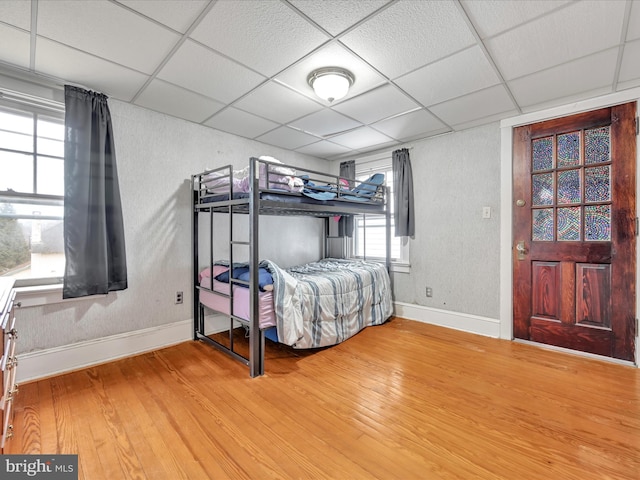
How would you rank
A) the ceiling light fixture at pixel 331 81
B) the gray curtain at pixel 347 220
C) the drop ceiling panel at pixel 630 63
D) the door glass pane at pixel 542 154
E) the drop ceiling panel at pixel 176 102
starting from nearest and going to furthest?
1. the drop ceiling panel at pixel 630 63
2. the ceiling light fixture at pixel 331 81
3. the drop ceiling panel at pixel 176 102
4. the door glass pane at pixel 542 154
5. the gray curtain at pixel 347 220

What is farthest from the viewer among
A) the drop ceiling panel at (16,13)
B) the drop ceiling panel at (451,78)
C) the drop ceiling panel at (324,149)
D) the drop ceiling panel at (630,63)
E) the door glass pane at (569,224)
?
the drop ceiling panel at (324,149)

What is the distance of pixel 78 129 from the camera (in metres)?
2.18

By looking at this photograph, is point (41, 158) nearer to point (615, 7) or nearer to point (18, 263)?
point (18, 263)

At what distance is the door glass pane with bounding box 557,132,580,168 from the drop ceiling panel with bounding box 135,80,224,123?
309 centimetres

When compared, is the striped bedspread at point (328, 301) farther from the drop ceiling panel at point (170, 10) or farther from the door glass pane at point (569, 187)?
the door glass pane at point (569, 187)

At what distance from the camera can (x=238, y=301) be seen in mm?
2371

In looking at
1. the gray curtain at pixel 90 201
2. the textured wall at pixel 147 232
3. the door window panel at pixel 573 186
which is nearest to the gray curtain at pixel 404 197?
the door window panel at pixel 573 186

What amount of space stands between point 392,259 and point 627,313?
2152 millimetres

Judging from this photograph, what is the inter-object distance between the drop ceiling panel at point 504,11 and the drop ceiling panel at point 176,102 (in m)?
1.98

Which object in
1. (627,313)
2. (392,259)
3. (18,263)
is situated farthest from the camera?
(392,259)

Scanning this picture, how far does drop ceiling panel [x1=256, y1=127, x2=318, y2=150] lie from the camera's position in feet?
10.5

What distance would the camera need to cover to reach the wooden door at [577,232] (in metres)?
2.33

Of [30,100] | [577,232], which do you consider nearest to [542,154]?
[577,232]

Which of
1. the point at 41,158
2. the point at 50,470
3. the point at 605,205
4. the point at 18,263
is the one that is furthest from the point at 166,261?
the point at 605,205
